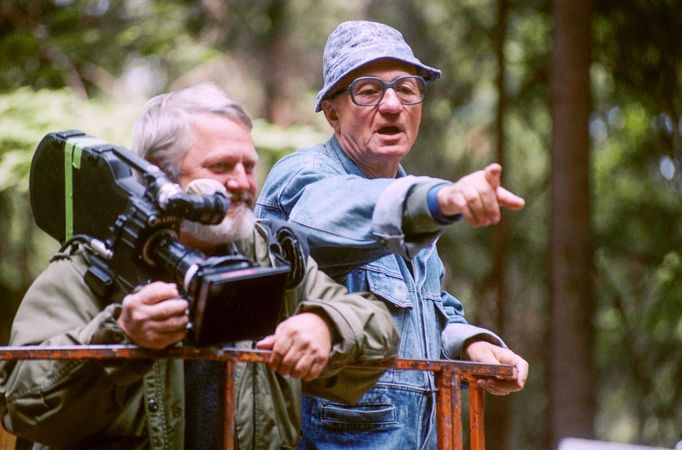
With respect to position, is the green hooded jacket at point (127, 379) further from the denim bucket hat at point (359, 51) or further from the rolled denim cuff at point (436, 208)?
the denim bucket hat at point (359, 51)

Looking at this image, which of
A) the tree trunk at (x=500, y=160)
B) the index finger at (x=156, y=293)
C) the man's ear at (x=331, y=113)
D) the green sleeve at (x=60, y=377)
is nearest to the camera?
the index finger at (x=156, y=293)

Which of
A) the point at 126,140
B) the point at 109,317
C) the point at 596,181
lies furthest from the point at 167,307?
the point at 596,181

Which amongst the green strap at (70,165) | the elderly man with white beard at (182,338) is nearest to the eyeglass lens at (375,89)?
the elderly man with white beard at (182,338)

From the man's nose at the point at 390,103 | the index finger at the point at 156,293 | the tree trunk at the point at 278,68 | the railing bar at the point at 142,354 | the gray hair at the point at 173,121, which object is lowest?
the railing bar at the point at 142,354

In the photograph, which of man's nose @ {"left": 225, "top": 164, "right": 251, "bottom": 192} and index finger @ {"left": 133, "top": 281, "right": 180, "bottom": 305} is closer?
index finger @ {"left": 133, "top": 281, "right": 180, "bottom": 305}

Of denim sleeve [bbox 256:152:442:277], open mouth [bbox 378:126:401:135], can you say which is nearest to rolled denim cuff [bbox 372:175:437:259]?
denim sleeve [bbox 256:152:442:277]

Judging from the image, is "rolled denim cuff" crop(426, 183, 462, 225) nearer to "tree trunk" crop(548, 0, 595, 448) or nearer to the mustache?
the mustache

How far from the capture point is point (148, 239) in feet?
7.75

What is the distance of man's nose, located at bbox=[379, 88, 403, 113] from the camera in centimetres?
317

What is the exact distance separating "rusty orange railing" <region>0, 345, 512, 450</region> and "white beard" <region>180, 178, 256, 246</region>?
0.30 metres

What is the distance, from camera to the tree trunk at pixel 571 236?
8.48 m

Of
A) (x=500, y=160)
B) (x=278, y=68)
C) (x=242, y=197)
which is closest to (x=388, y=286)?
(x=242, y=197)

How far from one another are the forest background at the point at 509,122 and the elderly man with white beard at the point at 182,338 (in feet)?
17.1

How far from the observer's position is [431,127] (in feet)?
34.0
